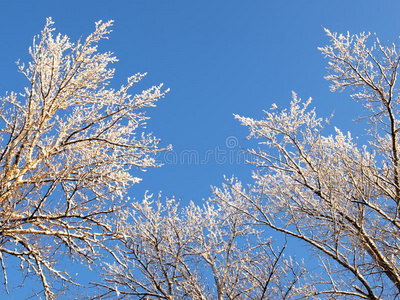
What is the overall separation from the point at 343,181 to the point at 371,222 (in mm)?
798

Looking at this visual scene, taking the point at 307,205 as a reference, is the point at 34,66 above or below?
above

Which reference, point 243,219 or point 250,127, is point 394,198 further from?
point 243,219

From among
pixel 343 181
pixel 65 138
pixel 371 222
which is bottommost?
pixel 371 222

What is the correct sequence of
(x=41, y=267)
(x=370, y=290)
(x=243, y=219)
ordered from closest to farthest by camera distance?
1. (x=370, y=290)
2. (x=41, y=267)
3. (x=243, y=219)

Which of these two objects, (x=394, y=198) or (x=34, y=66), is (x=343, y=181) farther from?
(x=34, y=66)

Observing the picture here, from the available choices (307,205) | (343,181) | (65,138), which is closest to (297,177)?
(307,205)

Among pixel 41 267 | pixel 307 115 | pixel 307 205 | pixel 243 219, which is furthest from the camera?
pixel 243 219

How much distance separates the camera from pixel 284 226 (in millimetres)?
6348

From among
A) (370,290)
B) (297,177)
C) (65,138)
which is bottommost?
(370,290)

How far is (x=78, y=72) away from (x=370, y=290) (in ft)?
19.6

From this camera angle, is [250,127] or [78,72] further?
[250,127]

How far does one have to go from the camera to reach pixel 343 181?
6.18 m

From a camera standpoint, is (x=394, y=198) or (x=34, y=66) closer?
(x=394, y=198)

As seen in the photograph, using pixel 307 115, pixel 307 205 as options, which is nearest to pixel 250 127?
pixel 307 115
